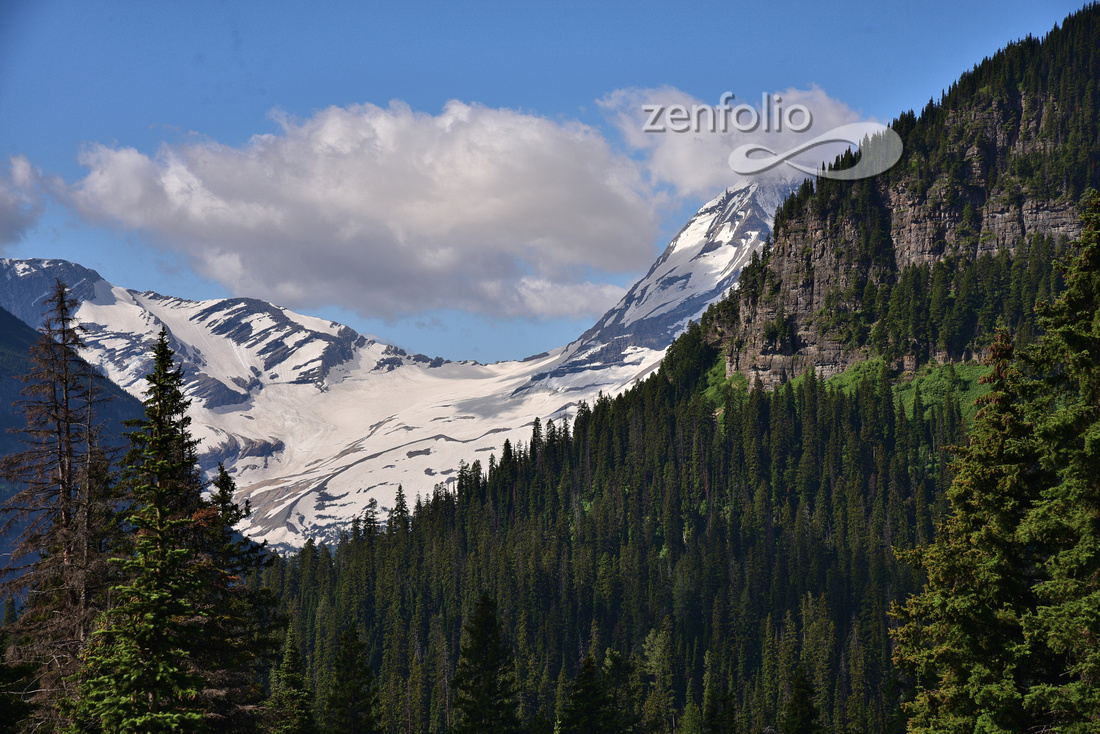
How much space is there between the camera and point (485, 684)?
63.3 m

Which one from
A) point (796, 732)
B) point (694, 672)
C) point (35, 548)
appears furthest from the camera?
point (694, 672)

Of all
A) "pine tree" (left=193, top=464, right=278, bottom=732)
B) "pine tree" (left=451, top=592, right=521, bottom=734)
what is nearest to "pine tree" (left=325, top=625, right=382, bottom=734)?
"pine tree" (left=451, top=592, right=521, bottom=734)

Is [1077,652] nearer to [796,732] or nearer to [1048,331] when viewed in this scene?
[1048,331]

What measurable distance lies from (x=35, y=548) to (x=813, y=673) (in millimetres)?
129163

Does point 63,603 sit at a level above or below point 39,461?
below

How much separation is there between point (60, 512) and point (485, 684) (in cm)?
3271

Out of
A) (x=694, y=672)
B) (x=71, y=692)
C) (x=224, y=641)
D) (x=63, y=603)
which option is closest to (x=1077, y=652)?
(x=224, y=641)

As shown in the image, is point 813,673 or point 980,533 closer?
point 980,533

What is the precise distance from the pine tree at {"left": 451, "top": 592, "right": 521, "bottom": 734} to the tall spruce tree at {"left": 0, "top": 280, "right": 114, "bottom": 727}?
2851 cm

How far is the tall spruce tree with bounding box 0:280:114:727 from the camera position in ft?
119

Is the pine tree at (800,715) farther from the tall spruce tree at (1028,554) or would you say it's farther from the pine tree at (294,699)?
the pine tree at (294,699)

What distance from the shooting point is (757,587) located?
17588 cm

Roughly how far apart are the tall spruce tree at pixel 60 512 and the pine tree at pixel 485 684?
28.5 metres

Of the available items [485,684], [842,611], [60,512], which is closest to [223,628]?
[60,512]
